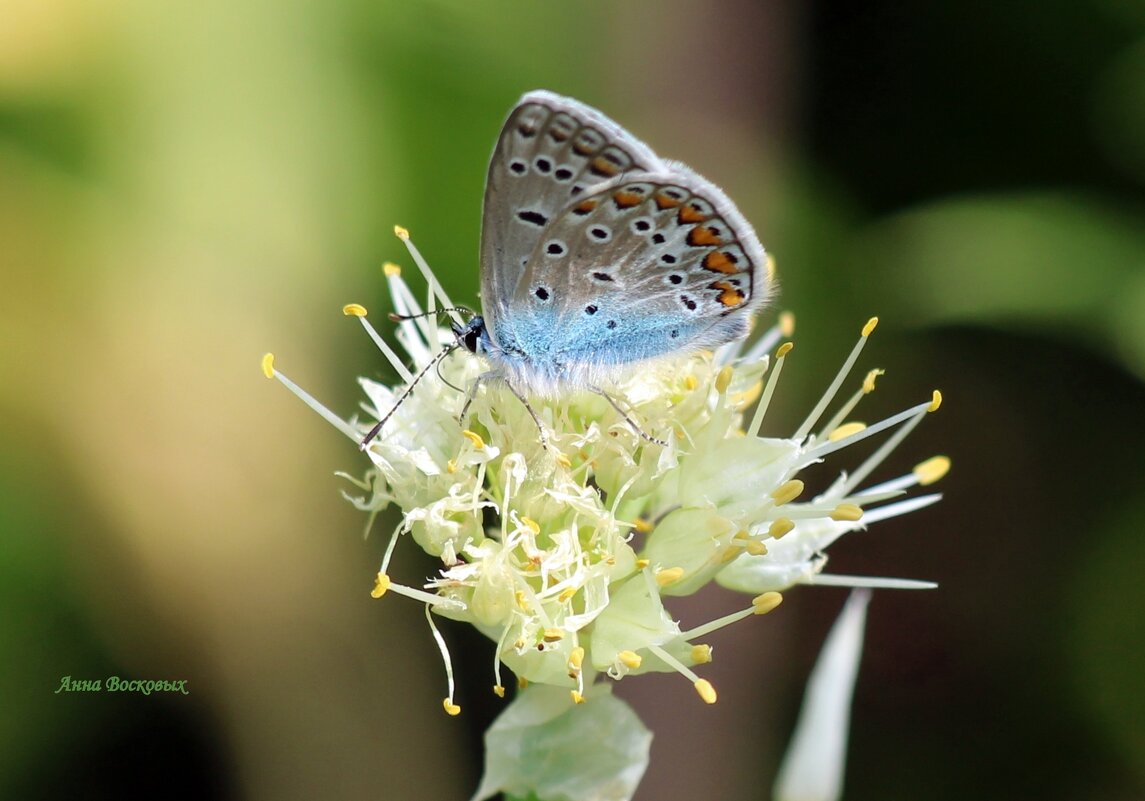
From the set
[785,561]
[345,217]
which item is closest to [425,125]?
[345,217]

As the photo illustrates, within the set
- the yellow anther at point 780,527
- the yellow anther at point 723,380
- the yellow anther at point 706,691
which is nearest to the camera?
the yellow anther at point 706,691

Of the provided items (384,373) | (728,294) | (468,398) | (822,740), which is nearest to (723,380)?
(728,294)

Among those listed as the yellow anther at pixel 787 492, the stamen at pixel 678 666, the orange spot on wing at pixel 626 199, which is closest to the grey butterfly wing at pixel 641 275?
the orange spot on wing at pixel 626 199

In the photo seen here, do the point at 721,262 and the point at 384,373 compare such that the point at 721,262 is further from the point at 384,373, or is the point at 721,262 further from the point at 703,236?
the point at 384,373

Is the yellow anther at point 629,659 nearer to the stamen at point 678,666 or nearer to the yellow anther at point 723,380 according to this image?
the stamen at point 678,666

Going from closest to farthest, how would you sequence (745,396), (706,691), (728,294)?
1. (706,691)
2. (728,294)
3. (745,396)

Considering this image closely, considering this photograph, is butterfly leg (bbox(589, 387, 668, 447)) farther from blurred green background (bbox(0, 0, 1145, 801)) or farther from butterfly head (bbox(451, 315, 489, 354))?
blurred green background (bbox(0, 0, 1145, 801))

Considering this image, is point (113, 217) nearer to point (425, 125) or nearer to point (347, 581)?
point (425, 125)
